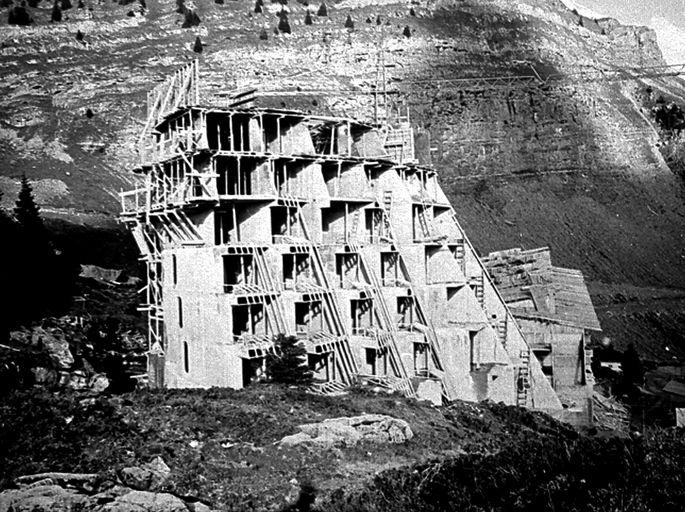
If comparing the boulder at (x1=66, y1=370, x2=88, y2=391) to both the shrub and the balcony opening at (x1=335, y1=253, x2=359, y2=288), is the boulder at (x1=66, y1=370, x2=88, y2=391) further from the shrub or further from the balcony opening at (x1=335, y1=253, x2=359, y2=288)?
the shrub

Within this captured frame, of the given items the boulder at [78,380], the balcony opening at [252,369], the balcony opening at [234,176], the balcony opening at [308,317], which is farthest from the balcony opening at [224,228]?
the boulder at [78,380]

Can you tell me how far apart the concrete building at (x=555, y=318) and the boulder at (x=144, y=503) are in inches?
1060

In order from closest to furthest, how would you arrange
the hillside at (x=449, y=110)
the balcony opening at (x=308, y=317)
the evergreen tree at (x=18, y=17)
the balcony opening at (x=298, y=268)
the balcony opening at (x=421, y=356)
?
the balcony opening at (x=308, y=317)
the balcony opening at (x=298, y=268)
the balcony opening at (x=421, y=356)
the hillside at (x=449, y=110)
the evergreen tree at (x=18, y=17)

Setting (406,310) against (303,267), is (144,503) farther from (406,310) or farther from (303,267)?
(406,310)

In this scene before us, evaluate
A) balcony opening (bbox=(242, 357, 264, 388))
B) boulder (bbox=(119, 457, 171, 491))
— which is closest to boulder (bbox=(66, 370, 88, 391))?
balcony opening (bbox=(242, 357, 264, 388))

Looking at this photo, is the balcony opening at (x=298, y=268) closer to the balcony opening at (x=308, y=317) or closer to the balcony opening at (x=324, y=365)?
the balcony opening at (x=308, y=317)

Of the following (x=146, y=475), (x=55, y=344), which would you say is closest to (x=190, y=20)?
(x=55, y=344)

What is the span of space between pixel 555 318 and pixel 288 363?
19108 millimetres

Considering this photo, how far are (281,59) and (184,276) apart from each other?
68.9 meters

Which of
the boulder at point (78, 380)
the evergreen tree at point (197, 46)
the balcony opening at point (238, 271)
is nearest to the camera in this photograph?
the boulder at point (78, 380)

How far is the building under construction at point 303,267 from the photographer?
2925 cm

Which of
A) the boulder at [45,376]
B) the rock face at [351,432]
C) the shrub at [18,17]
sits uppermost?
the shrub at [18,17]

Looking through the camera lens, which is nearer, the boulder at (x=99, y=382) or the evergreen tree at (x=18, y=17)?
the boulder at (x=99, y=382)

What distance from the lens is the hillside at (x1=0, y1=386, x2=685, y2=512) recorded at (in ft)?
39.6
